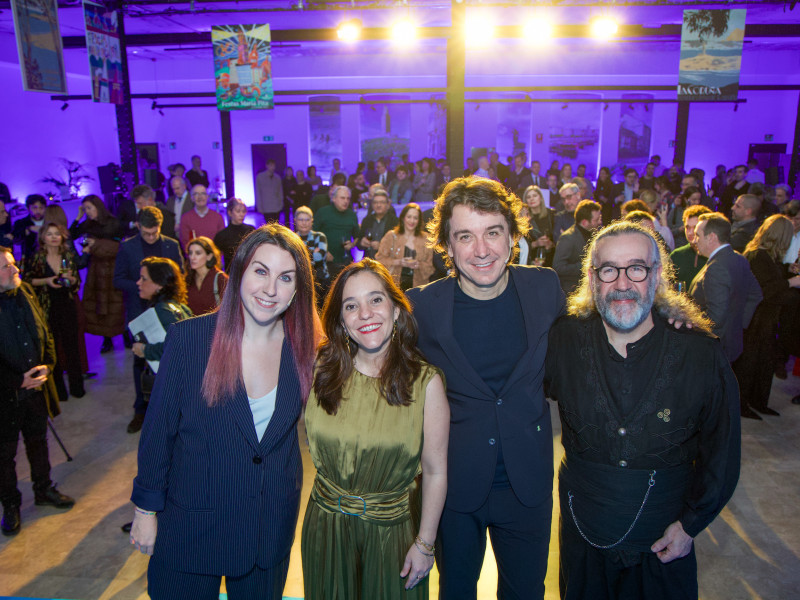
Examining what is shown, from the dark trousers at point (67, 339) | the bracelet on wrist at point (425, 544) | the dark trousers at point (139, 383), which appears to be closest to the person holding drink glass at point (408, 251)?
the dark trousers at point (139, 383)

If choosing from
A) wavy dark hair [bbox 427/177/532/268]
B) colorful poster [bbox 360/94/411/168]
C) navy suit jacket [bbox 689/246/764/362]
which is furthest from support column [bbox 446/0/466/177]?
colorful poster [bbox 360/94/411/168]

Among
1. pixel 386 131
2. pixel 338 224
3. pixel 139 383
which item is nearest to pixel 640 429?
pixel 139 383

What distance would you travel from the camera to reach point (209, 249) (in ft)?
14.3

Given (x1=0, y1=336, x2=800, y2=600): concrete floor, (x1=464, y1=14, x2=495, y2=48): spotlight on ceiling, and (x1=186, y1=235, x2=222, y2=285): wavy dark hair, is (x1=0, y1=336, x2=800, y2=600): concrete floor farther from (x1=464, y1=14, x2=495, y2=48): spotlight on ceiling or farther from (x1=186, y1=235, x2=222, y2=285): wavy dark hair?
(x1=464, y1=14, x2=495, y2=48): spotlight on ceiling

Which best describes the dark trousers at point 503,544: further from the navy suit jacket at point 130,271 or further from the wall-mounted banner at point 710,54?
the wall-mounted banner at point 710,54

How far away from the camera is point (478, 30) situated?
7.97 metres

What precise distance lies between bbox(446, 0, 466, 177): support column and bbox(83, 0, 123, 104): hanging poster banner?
13.7ft

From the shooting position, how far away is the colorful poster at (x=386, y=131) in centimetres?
1709

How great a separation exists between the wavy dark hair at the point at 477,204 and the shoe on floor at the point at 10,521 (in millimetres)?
2907

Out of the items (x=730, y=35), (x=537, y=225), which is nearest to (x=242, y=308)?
(x=537, y=225)

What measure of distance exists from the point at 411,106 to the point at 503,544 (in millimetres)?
16404

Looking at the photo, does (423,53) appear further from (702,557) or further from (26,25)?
(702,557)

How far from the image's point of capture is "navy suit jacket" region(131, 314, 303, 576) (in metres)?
1.76

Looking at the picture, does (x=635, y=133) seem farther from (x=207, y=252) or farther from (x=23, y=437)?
(x=23, y=437)
